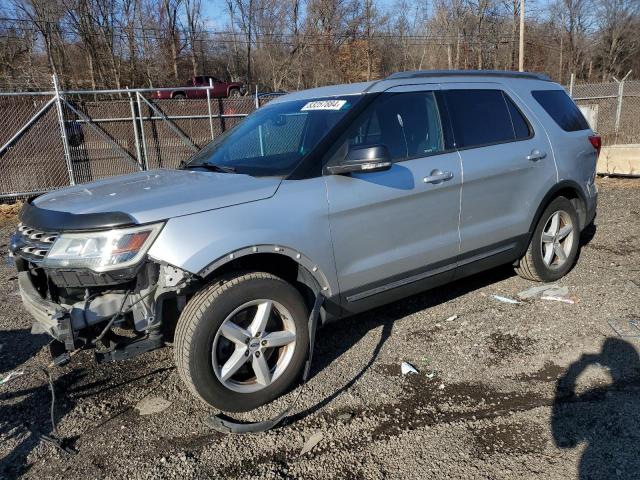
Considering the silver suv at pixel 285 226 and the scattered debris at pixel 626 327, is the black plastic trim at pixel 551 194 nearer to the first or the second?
the silver suv at pixel 285 226

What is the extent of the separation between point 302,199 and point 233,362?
1.05 m

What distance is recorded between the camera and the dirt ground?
2.72 m

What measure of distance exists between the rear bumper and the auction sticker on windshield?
2.15 metres

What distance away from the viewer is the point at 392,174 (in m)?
3.61

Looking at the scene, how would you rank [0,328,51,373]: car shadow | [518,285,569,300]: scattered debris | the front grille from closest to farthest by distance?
the front grille, [0,328,51,373]: car shadow, [518,285,569,300]: scattered debris

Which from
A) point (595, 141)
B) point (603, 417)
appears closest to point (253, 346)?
point (603, 417)

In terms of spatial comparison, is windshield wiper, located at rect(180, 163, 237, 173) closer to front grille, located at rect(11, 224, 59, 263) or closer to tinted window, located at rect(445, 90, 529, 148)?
front grille, located at rect(11, 224, 59, 263)

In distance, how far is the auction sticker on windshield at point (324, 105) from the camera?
3713mm

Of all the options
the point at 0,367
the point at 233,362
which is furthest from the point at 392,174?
the point at 0,367

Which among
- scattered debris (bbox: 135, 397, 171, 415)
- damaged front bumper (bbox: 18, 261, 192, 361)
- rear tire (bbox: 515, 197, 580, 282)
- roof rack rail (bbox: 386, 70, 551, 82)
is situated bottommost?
scattered debris (bbox: 135, 397, 171, 415)

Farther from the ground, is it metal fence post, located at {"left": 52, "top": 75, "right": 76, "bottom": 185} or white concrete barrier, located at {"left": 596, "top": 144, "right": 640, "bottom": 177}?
metal fence post, located at {"left": 52, "top": 75, "right": 76, "bottom": 185}

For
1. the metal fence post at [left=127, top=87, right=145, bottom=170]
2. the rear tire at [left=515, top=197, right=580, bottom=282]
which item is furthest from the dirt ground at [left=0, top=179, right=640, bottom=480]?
the metal fence post at [left=127, top=87, right=145, bottom=170]

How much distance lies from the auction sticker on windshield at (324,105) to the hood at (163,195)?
0.82 metres

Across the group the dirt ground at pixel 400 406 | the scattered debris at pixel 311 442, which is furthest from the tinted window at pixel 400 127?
the scattered debris at pixel 311 442
